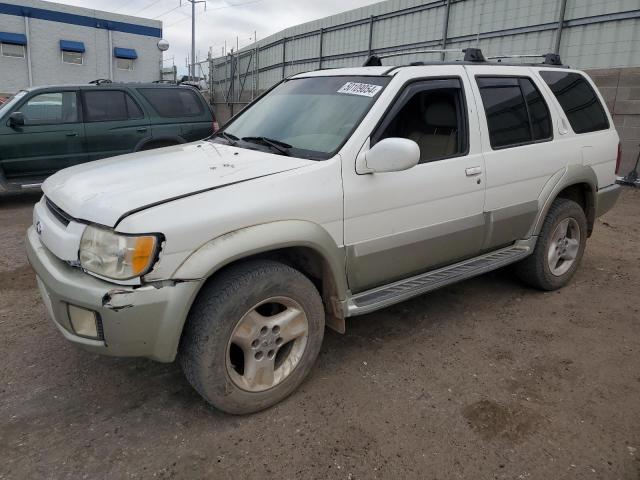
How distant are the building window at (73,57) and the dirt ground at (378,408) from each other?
23.6 m

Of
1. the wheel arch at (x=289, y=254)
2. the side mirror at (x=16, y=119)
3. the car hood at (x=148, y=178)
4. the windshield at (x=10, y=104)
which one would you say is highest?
the windshield at (x=10, y=104)

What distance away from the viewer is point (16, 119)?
7043 mm

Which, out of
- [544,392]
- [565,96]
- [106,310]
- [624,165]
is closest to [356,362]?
[544,392]

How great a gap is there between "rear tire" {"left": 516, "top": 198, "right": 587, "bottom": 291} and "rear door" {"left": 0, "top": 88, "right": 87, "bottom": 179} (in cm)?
657

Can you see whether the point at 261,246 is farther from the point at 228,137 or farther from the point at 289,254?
the point at 228,137

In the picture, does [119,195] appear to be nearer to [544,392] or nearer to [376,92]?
[376,92]

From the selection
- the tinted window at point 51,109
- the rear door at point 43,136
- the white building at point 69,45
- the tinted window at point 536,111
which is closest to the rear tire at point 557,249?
the tinted window at point 536,111

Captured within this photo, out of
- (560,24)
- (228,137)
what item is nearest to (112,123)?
(228,137)

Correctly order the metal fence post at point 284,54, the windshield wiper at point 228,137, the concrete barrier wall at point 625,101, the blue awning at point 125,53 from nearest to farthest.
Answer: the windshield wiper at point 228,137
the concrete barrier wall at point 625,101
the metal fence post at point 284,54
the blue awning at point 125,53

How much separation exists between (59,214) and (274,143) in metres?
1.30

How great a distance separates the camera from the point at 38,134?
7.30 m

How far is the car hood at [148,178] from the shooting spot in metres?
2.34

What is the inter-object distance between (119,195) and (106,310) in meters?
0.57

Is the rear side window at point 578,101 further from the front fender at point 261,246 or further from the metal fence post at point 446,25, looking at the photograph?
the metal fence post at point 446,25
